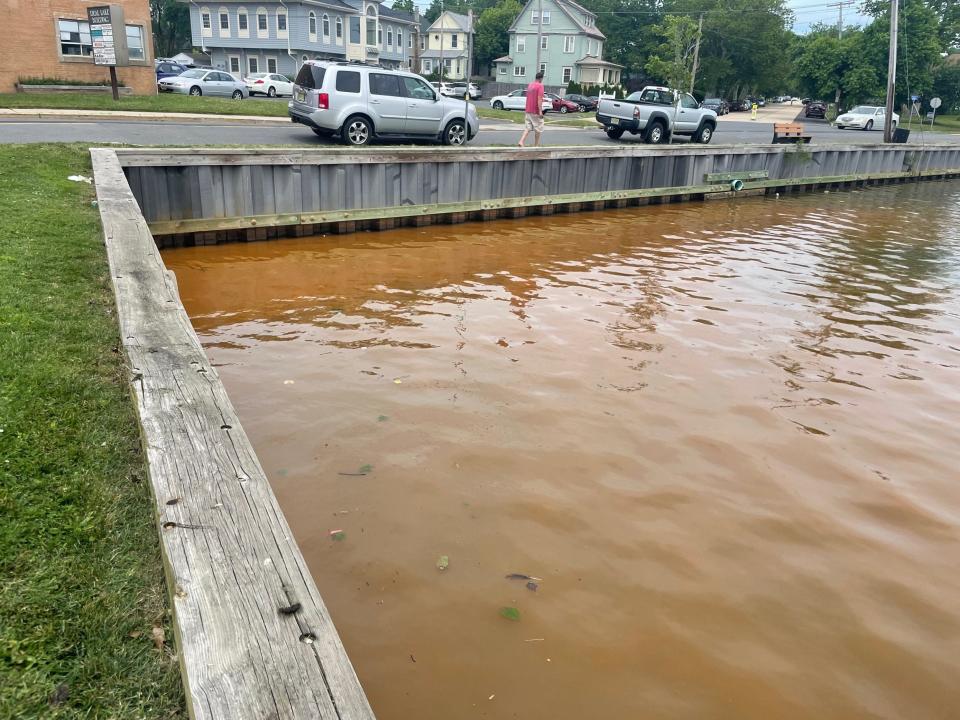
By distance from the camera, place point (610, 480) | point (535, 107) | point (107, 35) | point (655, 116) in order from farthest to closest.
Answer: point (107, 35) < point (655, 116) < point (535, 107) < point (610, 480)

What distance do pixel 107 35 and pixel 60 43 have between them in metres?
3.52

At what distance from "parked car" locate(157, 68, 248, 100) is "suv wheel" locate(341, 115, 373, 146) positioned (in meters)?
22.0

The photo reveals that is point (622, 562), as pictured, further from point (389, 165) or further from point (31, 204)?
point (389, 165)

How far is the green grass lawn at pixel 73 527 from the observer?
209cm

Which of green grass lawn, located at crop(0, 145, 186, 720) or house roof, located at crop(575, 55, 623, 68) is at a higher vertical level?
house roof, located at crop(575, 55, 623, 68)

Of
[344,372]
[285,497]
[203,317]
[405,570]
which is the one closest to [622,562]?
[405,570]

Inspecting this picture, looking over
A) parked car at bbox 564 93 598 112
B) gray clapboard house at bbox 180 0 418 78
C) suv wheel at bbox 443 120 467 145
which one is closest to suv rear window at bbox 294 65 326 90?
suv wheel at bbox 443 120 467 145

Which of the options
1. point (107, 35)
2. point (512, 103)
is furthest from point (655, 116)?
point (512, 103)

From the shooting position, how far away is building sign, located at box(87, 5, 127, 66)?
81.5 ft

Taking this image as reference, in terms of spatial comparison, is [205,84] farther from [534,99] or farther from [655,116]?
[534,99]

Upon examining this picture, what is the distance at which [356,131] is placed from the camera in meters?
16.9

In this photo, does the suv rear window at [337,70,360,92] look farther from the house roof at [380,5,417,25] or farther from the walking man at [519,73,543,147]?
the house roof at [380,5,417,25]

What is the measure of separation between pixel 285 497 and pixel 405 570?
1.08m

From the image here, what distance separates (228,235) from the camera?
12.0 m
